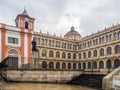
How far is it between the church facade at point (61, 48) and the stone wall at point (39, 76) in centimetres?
738

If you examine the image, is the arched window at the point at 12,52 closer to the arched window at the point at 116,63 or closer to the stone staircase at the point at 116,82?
the stone staircase at the point at 116,82

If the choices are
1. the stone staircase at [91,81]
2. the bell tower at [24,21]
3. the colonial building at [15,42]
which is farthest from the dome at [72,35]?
the stone staircase at [91,81]

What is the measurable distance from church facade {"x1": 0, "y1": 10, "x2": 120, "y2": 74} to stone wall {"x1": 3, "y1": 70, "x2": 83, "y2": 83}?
24.2 ft

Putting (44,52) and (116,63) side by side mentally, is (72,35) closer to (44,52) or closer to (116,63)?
(44,52)

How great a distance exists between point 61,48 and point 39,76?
113 ft

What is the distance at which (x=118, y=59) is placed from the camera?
4078cm

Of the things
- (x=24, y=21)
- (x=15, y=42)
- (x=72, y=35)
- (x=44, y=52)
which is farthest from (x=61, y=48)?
(x=15, y=42)

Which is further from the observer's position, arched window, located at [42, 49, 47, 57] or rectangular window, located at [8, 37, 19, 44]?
arched window, located at [42, 49, 47, 57]

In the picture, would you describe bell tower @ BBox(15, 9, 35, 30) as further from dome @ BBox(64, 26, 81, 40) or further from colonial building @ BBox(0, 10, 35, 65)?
dome @ BBox(64, 26, 81, 40)

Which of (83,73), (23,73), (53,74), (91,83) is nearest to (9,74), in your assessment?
(23,73)

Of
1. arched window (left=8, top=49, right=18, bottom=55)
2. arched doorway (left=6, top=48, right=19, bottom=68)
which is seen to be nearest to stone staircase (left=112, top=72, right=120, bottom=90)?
arched doorway (left=6, top=48, right=19, bottom=68)

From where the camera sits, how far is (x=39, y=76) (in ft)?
69.9

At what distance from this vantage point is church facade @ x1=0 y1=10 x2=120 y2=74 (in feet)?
93.5

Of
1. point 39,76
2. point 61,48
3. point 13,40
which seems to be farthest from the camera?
point 61,48
